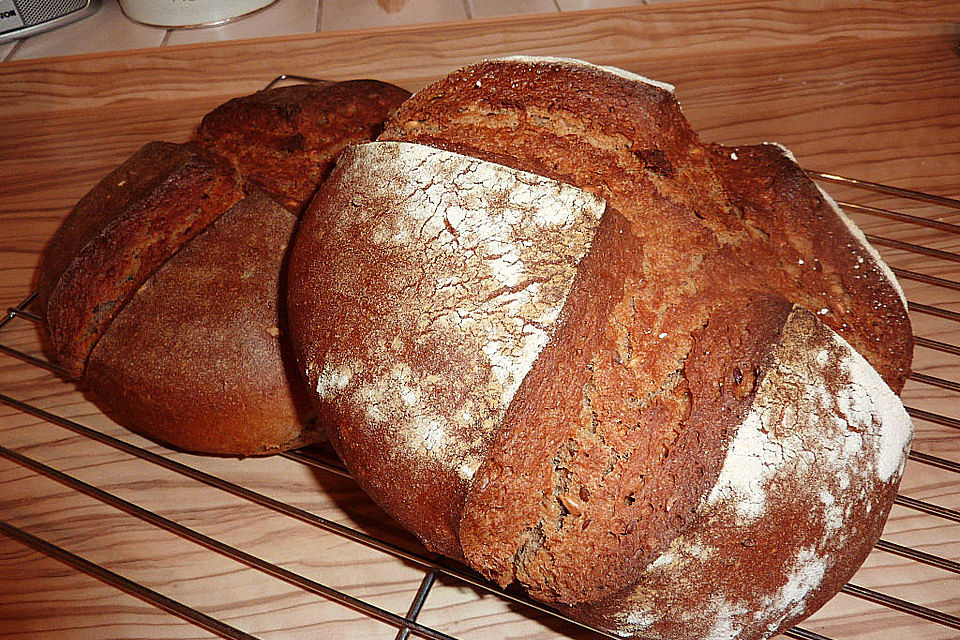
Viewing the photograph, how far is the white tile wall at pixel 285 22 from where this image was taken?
1917 mm

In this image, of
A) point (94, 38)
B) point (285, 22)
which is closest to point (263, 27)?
point (285, 22)

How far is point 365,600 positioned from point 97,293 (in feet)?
2.04

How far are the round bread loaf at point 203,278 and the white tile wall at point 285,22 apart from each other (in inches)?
32.0

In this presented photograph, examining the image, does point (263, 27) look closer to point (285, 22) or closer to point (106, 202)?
point (285, 22)

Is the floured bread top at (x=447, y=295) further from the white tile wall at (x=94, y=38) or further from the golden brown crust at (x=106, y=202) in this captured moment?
the white tile wall at (x=94, y=38)

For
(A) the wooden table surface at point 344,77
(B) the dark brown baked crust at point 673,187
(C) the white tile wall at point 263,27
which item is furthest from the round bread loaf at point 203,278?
(C) the white tile wall at point 263,27

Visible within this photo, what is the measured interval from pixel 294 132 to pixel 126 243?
326 millimetres

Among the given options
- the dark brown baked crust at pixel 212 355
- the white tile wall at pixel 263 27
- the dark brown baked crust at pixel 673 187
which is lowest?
the dark brown baked crust at pixel 212 355

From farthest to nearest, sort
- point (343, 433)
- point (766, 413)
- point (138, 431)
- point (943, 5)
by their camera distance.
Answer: point (943, 5)
point (138, 431)
point (343, 433)
point (766, 413)

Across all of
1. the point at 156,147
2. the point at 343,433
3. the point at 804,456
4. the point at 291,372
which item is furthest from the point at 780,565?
the point at 156,147

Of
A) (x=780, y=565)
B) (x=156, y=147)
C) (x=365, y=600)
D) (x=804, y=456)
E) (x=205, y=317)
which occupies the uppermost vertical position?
(x=156, y=147)

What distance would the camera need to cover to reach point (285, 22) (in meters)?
1.95

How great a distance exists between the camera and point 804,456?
760 mm

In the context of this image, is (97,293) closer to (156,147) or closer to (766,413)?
(156,147)
